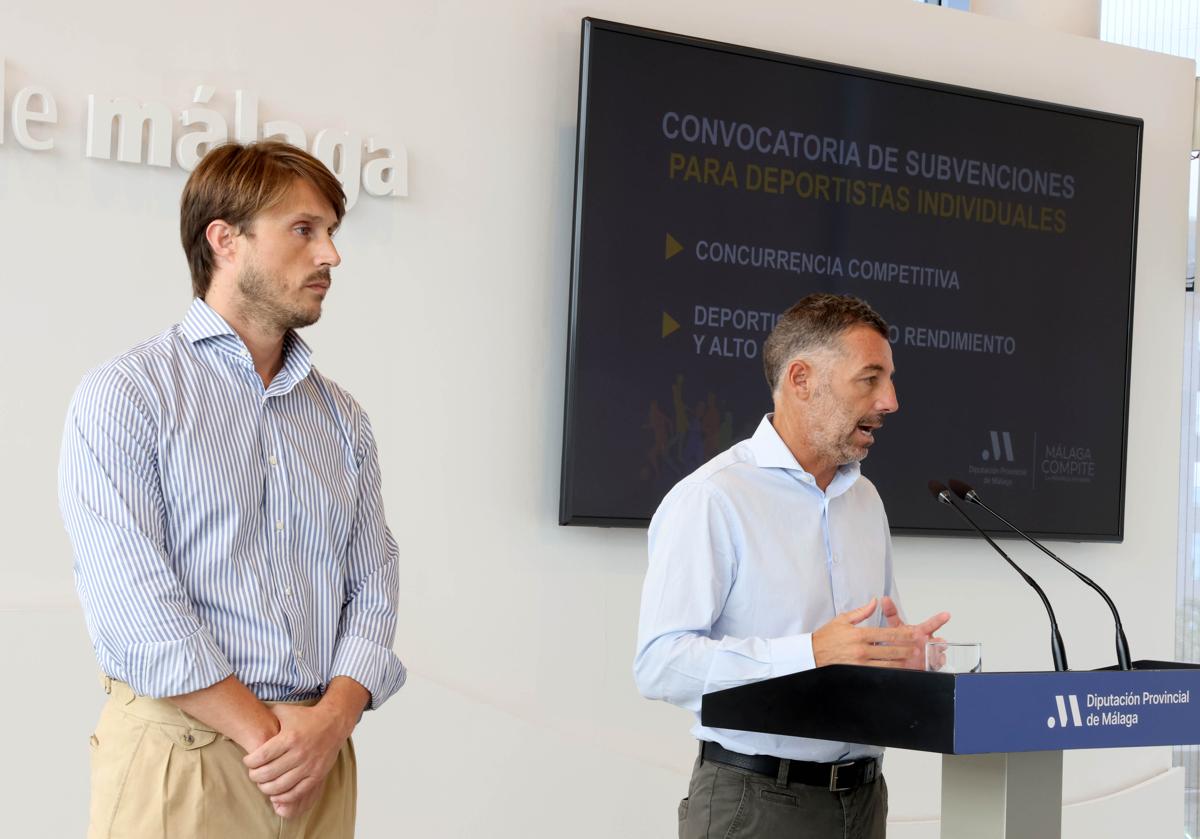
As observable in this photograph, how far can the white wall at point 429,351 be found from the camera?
2.97 meters

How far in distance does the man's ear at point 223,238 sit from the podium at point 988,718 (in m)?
0.91

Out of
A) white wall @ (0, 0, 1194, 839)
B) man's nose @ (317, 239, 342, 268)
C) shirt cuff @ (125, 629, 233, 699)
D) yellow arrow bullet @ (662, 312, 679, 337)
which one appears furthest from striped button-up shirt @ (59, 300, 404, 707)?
yellow arrow bullet @ (662, 312, 679, 337)

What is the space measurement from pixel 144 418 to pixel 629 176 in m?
2.07

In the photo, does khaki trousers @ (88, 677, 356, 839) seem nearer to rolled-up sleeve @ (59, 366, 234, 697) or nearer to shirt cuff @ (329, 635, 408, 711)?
rolled-up sleeve @ (59, 366, 234, 697)

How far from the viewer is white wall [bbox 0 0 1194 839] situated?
297 cm

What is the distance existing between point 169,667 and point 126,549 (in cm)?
16

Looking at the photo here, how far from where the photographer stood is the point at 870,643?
1.80 metres

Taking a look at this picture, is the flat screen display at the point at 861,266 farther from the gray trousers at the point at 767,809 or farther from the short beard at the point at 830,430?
the gray trousers at the point at 767,809

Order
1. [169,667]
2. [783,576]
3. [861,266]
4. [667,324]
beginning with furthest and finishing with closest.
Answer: [861,266], [667,324], [783,576], [169,667]

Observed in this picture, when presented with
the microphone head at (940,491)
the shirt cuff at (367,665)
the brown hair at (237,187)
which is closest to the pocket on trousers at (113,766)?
the shirt cuff at (367,665)

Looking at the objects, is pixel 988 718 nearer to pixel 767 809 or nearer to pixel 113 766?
pixel 767 809

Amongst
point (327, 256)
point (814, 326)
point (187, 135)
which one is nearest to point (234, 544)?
point (327, 256)

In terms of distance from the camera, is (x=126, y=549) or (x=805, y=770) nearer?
(x=126, y=549)

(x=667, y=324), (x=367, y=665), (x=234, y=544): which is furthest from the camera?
(x=667, y=324)
